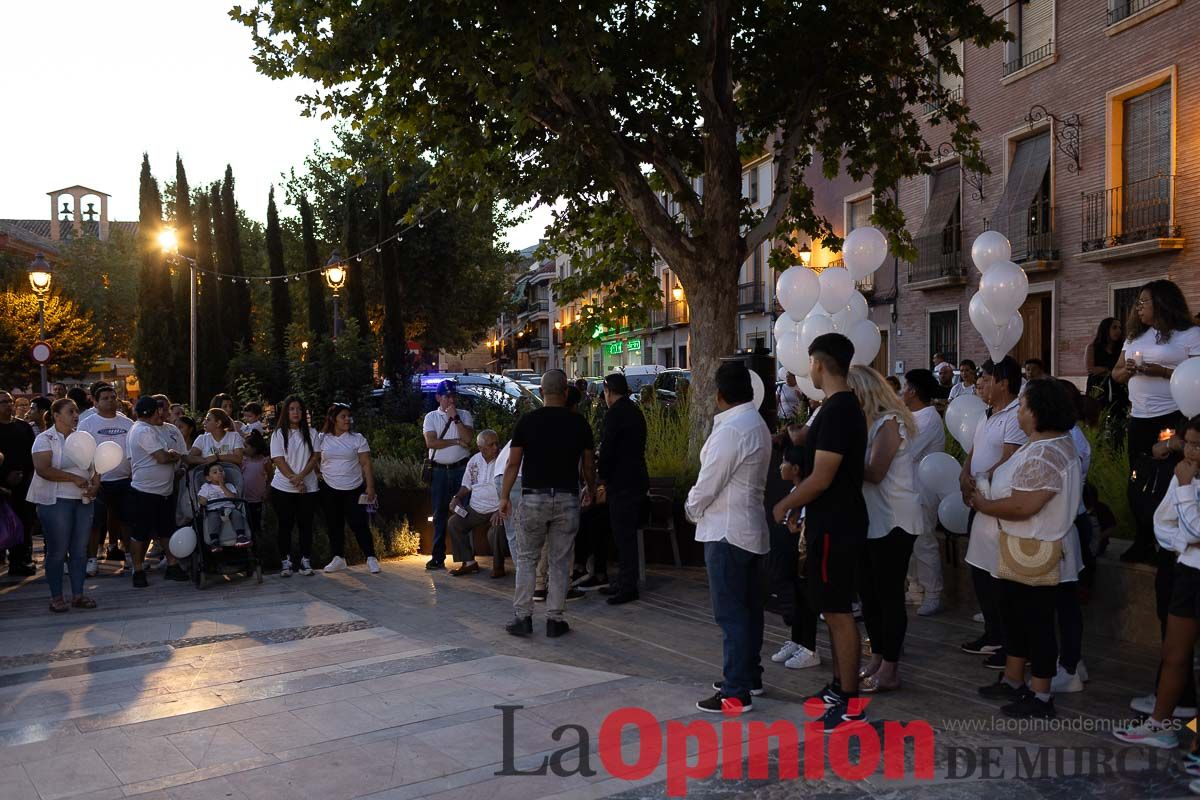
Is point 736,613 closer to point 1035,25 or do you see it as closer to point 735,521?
point 735,521

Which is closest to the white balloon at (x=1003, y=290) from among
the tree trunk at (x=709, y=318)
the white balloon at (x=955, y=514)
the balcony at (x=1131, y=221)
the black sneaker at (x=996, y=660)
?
the white balloon at (x=955, y=514)

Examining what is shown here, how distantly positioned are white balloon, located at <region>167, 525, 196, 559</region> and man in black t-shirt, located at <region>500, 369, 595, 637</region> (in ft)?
12.7

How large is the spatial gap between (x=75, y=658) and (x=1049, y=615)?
20.1 feet

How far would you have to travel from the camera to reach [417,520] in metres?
→ 11.4

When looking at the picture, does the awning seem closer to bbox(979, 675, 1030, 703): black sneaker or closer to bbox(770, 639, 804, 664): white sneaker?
bbox(770, 639, 804, 664): white sneaker

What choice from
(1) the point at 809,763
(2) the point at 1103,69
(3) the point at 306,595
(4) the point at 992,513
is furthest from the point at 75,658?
(2) the point at 1103,69

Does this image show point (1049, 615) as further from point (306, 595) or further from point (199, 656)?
point (306, 595)

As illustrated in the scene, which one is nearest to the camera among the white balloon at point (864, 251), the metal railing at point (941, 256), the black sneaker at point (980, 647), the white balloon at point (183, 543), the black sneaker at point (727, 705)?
the black sneaker at point (727, 705)

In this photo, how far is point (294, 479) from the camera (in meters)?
9.76

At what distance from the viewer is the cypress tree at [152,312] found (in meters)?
29.7

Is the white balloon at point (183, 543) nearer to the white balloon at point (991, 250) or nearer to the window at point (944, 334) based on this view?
the white balloon at point (991, 250)

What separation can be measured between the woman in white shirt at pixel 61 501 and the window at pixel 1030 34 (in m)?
19.7

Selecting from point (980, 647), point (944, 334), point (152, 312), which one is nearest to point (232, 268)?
point (152, 312)

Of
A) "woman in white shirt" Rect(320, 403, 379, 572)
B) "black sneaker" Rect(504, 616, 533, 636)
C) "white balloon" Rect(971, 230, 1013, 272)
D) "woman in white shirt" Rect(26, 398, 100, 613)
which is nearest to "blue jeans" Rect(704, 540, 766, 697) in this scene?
"black sneaker" Rect(504, 616, 533, 636)
